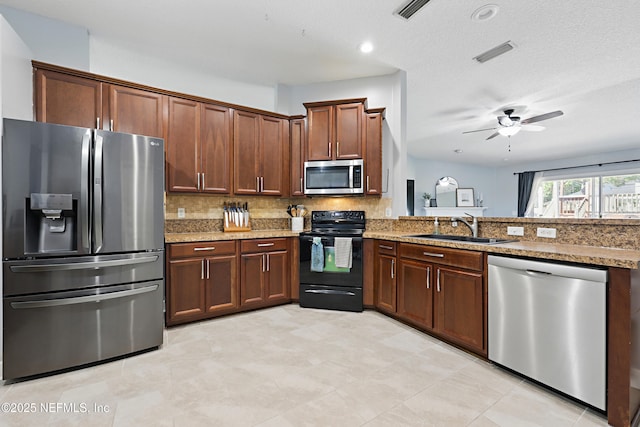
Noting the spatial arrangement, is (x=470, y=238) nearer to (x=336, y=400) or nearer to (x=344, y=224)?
(x=344, y=224)

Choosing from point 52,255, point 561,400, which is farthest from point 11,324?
point 561,400

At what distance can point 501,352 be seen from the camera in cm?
212

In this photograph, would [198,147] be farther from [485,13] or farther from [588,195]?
[588,195]

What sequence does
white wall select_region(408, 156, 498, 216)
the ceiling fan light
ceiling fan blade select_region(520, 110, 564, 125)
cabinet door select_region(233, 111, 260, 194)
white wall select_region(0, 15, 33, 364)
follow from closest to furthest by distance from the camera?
white wall select_region(0, 15, 33, 364) < cabinet door select_region(233, 111, 260, 194) < ceiling fan blade select_region(520, 110, 564, 125) < the ceiling fan light < white wall select_region(408, 156, 498, 216)

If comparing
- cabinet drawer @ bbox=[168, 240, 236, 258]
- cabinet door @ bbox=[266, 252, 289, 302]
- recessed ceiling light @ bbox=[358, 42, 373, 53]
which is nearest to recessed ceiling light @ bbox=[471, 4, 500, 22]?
recessed ceiling light @ bbox=[358, 42, 373, 53]

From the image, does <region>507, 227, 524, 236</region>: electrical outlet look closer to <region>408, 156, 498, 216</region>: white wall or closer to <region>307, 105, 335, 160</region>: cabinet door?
<region>307, 105, 335, 160</region>: cabinet door

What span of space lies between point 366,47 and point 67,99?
289 centimetres

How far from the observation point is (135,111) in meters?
3.00

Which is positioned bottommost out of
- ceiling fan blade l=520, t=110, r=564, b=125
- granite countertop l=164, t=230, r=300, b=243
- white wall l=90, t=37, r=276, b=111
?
granite countertop l=164, t=230, r=300, b=243

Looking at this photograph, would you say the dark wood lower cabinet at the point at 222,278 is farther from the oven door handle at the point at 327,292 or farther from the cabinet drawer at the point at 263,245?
the oven door handle at the point at 327,292

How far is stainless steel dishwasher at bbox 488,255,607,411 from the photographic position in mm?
1647

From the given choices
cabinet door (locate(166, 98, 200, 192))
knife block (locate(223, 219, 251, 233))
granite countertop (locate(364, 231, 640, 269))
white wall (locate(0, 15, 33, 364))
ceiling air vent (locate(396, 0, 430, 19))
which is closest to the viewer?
granite countertop (locate(364, 231, 640, 269))

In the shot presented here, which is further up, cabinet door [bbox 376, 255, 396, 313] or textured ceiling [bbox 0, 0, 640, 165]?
textured ceiling [bbox 0, 0, 640, 165]

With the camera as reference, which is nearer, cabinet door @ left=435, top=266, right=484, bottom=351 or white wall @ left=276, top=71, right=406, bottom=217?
cabinet door @ left=435, top=266, right=484, bottom=351
